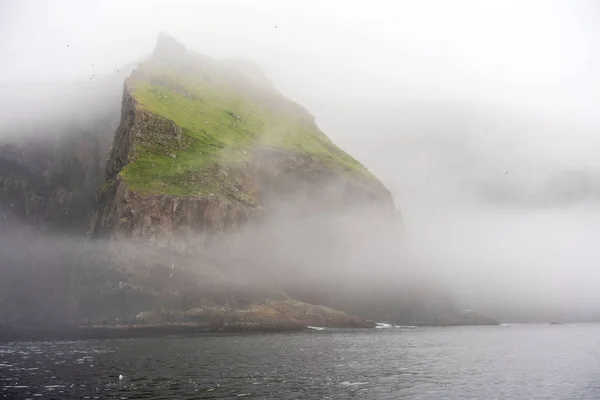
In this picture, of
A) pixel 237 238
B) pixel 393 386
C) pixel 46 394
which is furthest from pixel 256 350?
pixel 237 238

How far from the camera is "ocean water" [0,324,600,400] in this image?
186ft

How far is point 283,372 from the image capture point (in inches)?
2778

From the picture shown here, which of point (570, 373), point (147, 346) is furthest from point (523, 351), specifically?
point (147, 346)

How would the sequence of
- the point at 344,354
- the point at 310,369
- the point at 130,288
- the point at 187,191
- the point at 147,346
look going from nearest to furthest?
1. the point at 310,369
2. the point at 344,354
3. the point at 147,346
4. the point at 130,288
5. the point at 187,191

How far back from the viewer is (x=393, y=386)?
62.4m

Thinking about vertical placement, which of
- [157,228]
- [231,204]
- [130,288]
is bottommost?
[130,288]

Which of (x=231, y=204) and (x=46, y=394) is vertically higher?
(x=231, y=204)

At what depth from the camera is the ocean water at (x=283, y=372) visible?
186 ft

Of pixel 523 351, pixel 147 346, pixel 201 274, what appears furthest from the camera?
pixel 201 274

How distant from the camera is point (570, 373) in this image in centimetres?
7669

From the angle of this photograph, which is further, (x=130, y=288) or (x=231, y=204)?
(x=231, y=204)

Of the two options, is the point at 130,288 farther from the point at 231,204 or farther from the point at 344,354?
the point at 344,354

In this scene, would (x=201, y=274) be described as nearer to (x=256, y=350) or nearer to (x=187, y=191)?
(x=187, y=191)

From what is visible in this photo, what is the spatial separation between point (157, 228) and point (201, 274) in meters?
20.0
